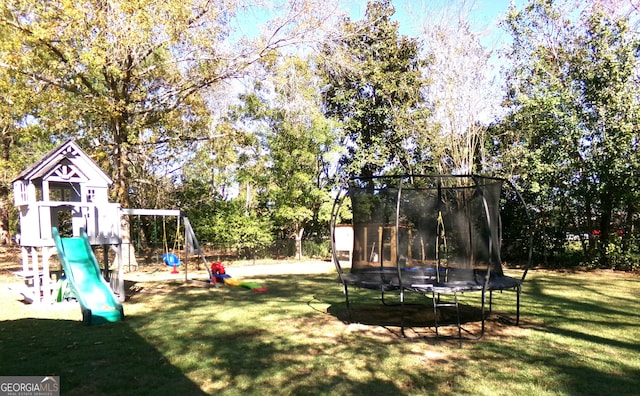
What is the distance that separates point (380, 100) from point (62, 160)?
14.5 meters

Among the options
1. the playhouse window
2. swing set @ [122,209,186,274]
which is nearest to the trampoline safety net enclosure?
the playhouse window

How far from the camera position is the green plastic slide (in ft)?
21.5

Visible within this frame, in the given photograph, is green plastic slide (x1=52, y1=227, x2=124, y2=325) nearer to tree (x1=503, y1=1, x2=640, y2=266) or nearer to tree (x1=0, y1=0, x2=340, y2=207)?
tree (x1=0, y1=0, x2=340, y2=207)

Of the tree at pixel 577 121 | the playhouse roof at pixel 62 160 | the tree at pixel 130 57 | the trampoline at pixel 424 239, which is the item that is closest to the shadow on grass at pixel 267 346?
the trampoline at pixel 424 239

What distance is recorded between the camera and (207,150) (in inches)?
766

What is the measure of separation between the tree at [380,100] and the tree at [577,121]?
13.5ft

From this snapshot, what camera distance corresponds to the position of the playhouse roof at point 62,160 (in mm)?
8469

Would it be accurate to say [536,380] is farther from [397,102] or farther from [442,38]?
[397,102]

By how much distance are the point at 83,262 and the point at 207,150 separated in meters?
12.1

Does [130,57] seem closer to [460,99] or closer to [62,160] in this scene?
[62,160]

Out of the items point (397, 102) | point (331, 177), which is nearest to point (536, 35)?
point (397, 102)

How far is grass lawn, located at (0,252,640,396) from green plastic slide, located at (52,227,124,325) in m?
0.26

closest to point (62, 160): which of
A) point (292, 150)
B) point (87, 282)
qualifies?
point (87, 282)

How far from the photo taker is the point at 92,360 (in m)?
4.65
